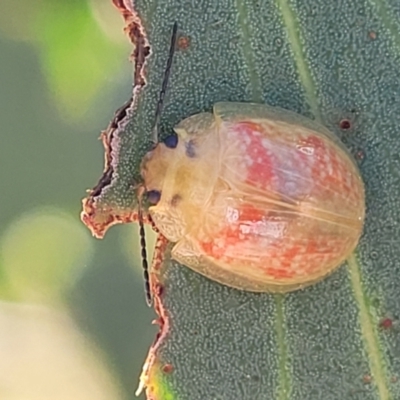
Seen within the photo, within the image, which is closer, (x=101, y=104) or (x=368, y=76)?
(x=368, y=76)

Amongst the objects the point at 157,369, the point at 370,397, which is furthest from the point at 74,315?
the point at 370,397

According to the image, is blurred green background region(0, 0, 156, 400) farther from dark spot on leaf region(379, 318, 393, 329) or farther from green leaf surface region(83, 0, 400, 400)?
dark spot on leaf region(379, 318, 393, 329)

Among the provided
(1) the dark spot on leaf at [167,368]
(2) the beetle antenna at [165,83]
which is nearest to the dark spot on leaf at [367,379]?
(1) the dark spot on leaf at [167,368]

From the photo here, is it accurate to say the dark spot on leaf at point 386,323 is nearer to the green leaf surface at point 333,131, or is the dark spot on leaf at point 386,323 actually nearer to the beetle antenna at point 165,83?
the green leaf surface at point 333,131

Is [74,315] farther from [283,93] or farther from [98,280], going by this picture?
[283,93]

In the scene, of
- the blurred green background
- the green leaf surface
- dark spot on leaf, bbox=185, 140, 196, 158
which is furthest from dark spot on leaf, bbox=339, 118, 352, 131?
the blurred green background

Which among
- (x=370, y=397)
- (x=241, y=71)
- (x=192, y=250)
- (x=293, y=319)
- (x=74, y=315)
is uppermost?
(x=241, y=71)
